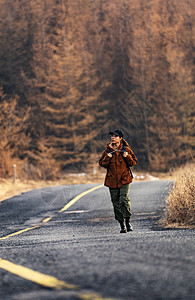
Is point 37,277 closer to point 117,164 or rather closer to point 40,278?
point 40,278

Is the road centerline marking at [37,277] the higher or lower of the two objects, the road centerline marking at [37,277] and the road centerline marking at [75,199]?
the higher

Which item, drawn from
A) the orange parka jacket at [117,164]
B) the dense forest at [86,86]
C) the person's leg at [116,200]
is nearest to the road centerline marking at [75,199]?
the person's leg at [116,200]

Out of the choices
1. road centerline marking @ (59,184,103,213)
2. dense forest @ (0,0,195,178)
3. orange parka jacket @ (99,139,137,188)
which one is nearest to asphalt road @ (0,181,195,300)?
orange parka jacket @ (99,139,137,188)

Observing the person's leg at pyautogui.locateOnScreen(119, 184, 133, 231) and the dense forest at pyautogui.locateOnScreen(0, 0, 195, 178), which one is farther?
the dense forest at pyautogui.locateOnScreen(0, 0, 195, 178)

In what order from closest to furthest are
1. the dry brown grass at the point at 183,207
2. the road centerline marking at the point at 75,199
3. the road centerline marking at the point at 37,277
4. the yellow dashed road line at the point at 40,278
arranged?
the yellow dashed road line at the point at 40,278 < the road centerline marking at the point at 37,277 < the dry brown grass at the point at 183,207 < the road centerline marking at the point at 75,199

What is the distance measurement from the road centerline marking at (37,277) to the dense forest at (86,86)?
32.7 m

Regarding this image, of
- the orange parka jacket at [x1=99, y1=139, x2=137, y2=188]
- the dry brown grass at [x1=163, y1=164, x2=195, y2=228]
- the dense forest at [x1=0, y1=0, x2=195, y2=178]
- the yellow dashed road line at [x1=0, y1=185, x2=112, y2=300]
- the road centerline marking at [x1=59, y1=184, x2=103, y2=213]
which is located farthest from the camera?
the dense forest at [x1=0, y1=0, x2=195, y2=178]

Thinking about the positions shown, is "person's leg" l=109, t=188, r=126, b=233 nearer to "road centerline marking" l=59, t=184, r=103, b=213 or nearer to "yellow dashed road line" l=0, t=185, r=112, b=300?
"yellow dashed road line" l=0, t=185, r=112, b=300

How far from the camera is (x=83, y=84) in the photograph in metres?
44.3

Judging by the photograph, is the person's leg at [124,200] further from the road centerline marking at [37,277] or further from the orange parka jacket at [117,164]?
the road centerline marking at [37,277]

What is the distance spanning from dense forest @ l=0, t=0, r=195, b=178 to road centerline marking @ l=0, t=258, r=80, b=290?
107 feet

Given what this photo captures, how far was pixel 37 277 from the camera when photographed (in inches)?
193

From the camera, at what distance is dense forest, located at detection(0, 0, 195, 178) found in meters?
41.6

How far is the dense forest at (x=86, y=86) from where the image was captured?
41.6m
